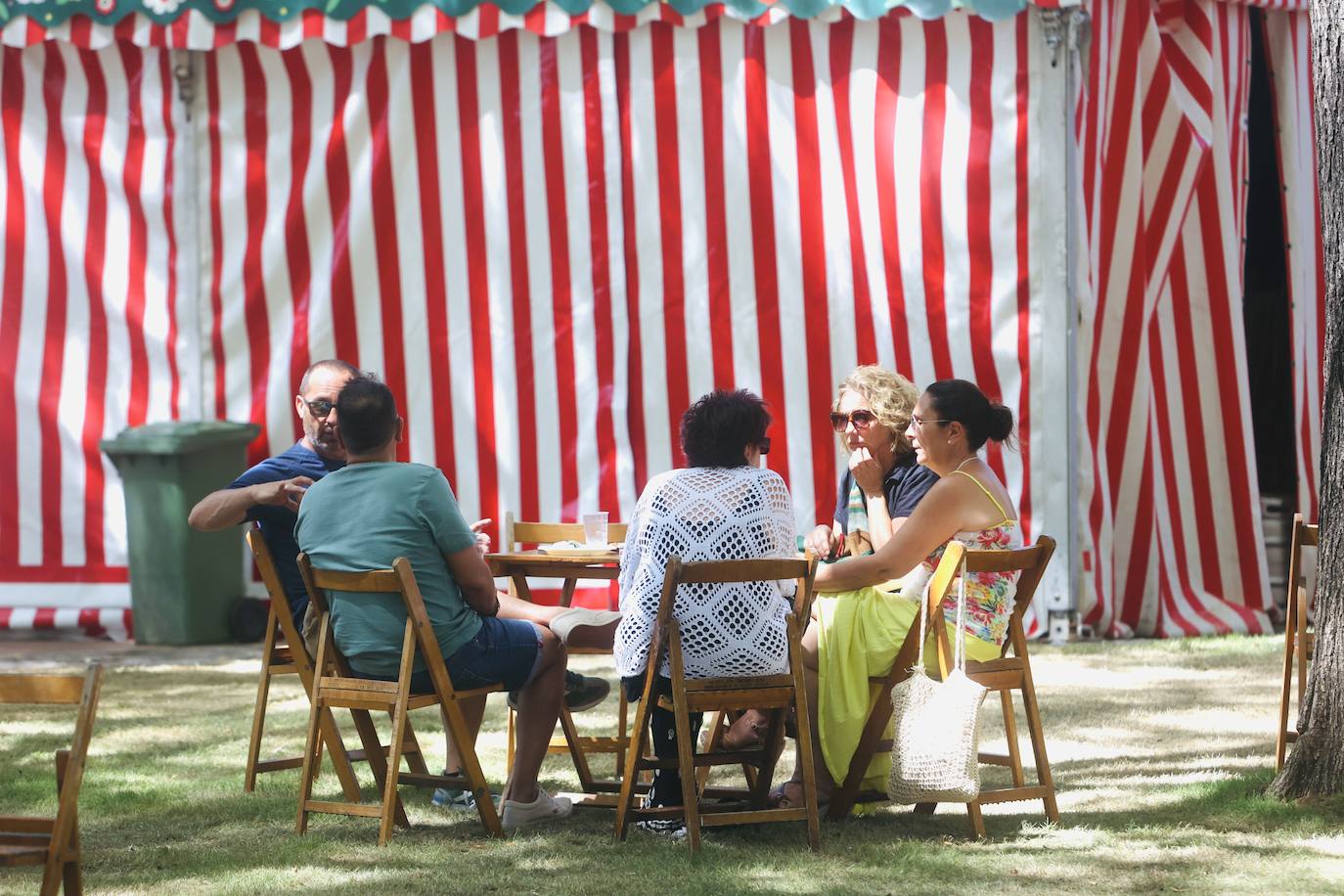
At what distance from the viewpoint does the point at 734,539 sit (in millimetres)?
4570

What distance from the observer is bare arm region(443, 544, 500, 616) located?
462cm

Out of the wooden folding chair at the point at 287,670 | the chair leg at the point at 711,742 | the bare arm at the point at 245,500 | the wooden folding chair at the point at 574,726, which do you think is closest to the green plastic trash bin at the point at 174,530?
the wooden folding chair at the point at 574,726

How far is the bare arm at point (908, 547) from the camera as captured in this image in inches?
187

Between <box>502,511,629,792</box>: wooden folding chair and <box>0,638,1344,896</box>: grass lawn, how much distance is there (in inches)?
5.0

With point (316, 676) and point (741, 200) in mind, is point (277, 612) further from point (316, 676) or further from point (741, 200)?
point (741, 200)

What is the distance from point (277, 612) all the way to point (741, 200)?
164 inches

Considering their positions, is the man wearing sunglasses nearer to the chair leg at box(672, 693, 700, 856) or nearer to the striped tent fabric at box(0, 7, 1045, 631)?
the chair leg at box(672, 693, 700, 856)

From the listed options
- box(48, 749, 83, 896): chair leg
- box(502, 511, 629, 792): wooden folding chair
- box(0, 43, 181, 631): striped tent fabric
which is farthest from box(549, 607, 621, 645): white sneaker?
box(0, 43, 181, 631): striped tent fabric

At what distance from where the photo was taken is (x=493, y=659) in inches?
183

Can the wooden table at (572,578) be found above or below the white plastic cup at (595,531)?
below

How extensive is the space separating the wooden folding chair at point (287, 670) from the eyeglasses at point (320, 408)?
0.45 meters

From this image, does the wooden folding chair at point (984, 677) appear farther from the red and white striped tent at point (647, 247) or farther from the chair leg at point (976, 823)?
the red and white striped tent at point (647, 247)

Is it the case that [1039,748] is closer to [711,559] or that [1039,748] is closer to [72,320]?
[711,559]

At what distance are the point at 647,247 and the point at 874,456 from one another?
11.9 feet
